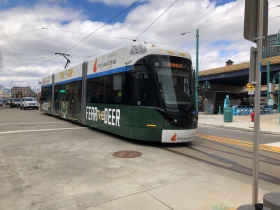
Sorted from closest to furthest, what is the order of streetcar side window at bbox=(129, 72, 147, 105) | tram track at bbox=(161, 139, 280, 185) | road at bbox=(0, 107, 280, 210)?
1. road at bbox=(0, 107, 280, 210)
2. tram track at bbox=(161, 139, 280, 185)
3. streetcar side window at bbox=(129, 72, 147, 105)

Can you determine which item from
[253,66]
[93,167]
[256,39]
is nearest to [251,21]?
[256,39]

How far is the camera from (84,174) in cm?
531

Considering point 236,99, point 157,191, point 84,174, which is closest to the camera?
point 157,191

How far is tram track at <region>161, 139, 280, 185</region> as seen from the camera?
575cm

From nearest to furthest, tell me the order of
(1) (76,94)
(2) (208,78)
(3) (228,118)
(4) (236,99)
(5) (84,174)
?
1. (5) (84,174)
2. (1) (76,94)
3. (3) (228,118)
4. (4) (236,99)
5. (2) (208,78)

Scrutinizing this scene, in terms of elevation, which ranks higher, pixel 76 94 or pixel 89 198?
pixel 76 94

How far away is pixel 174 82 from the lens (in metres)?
8.04

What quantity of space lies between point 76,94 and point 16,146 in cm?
599

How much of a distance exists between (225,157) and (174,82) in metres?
2.73

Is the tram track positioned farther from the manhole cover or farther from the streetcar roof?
the streetcar roof

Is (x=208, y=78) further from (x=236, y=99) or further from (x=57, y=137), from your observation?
(x=57, y=137)

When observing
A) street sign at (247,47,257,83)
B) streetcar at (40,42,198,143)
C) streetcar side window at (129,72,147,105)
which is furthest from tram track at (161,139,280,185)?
street sign at (247,47,257,83)

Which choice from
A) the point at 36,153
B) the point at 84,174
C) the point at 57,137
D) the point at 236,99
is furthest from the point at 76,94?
the point at 236,99

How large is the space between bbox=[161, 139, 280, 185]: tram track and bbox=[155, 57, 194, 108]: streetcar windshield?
1449 mm
